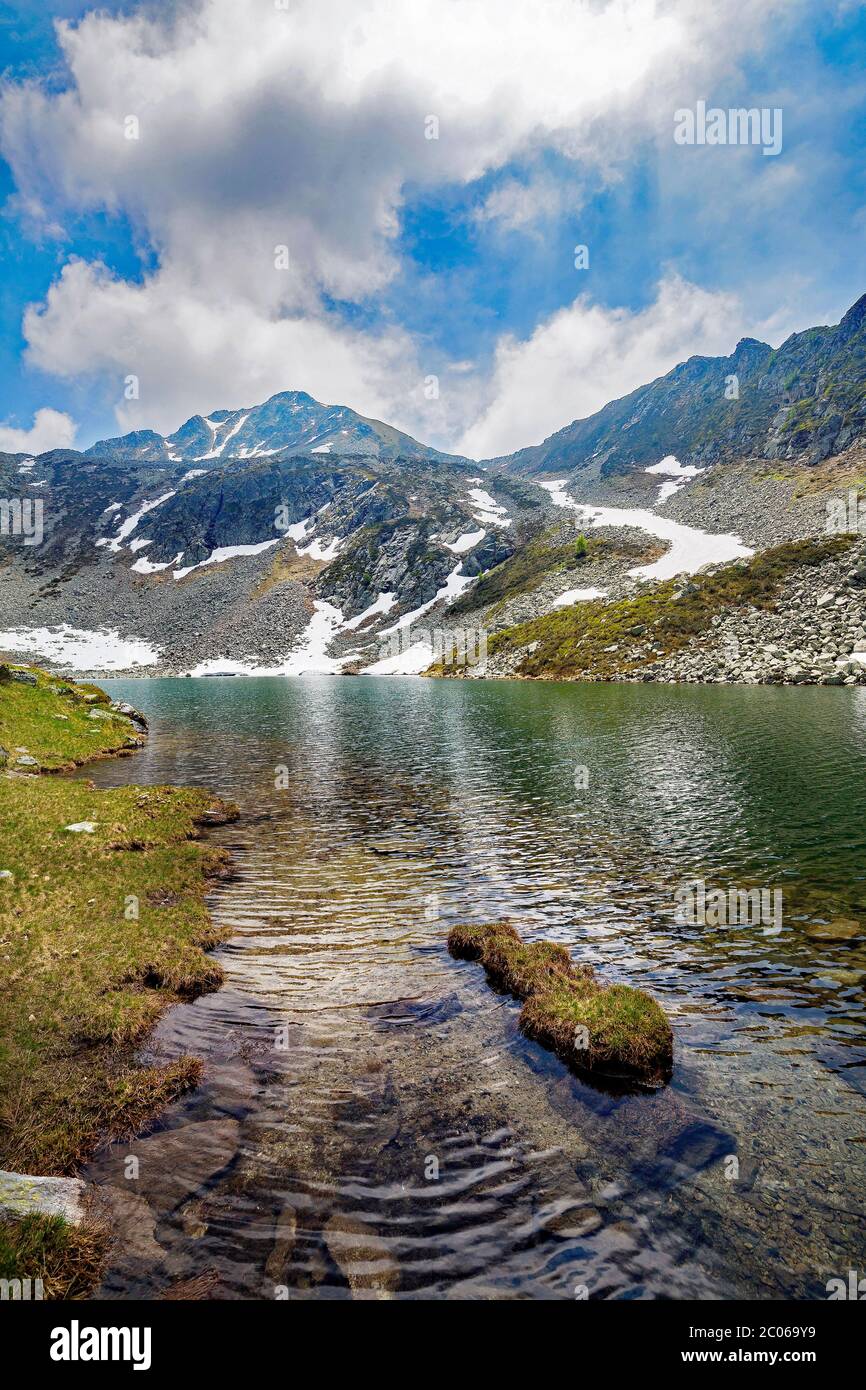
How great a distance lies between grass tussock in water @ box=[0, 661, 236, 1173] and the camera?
901 centimetres

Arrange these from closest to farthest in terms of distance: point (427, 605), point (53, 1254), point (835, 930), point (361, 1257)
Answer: point (53, 1254), point (361, 1257), point (835, 930), point (427, 605)

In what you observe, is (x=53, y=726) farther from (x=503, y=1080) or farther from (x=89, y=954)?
(x=503, y=1080)

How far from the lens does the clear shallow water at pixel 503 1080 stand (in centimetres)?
686

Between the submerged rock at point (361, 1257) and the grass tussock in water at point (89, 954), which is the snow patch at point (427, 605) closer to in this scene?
the grass tussock in water at point (89, 954)

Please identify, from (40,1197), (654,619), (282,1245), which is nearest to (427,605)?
(654,619)

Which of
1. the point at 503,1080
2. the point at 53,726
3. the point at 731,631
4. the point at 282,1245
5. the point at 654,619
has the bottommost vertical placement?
the point at 503,1080

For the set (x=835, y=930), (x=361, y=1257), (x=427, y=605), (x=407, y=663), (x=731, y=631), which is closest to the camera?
(x=361, y=1257)

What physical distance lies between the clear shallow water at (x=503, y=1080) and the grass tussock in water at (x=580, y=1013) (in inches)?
16.3

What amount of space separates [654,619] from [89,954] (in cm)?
10966

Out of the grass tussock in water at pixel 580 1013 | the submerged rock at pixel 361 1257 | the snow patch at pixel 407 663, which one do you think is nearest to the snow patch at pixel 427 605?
the snow patch at pixel 407 663

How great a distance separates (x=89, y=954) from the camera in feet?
43.7

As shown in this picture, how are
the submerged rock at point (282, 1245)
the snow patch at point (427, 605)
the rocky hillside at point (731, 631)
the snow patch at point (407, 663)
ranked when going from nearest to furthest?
1. the submerged rock at point (282, 1245)
2. the rocky hillside at point (731, 631)
3. the snow patch at point (407, 663)
4. the snow patch at point (427, 605)

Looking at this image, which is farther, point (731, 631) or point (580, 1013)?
point (731, 631)
